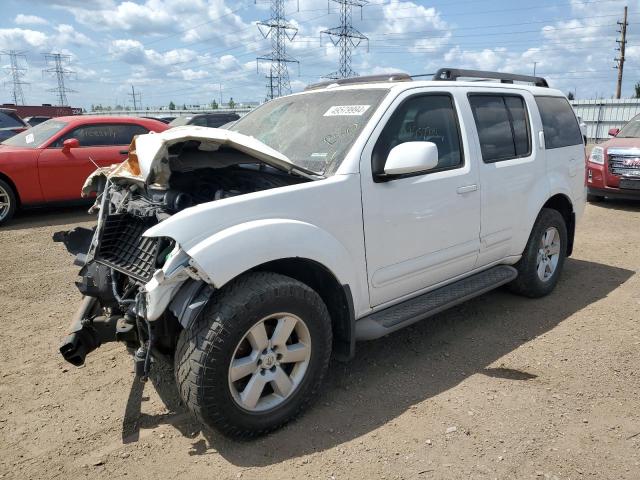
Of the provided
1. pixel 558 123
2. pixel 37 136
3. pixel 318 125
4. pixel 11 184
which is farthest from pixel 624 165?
pixel 11 184

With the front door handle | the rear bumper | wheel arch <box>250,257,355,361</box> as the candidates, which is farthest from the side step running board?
the rear bumper

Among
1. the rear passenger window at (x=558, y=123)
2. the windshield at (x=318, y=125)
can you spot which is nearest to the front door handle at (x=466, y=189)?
the windshield at (x=318, y=125)

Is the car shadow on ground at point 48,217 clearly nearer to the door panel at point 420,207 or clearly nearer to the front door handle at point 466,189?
the door panel at point 420,207

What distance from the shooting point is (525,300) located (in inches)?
193

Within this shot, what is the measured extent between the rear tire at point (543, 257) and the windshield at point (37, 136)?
24.7ft

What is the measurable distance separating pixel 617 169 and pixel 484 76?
618 centimetres

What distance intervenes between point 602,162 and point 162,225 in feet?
30.9

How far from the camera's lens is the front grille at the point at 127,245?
9.39 ft

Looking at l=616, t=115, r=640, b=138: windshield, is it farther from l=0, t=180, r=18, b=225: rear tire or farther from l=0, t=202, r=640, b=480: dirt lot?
l=0, t=180, r=18, b=225: rear tire

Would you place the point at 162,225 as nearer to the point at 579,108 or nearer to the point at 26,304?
the point at 26,304

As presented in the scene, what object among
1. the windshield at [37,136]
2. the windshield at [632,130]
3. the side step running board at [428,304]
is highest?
the windshield at [37,136]

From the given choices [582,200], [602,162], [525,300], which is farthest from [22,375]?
[602,162]

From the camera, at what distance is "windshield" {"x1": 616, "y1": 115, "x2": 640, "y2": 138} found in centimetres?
1009

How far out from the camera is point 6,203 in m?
7.97
